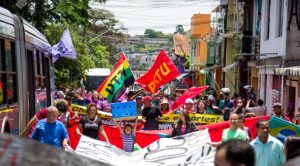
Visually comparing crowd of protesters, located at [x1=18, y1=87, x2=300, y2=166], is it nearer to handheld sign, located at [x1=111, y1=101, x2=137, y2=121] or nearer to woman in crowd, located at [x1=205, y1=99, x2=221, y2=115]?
handheld sign, located at [x1=111, y1=101, x2=137, y2=121]

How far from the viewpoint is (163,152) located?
369 inches

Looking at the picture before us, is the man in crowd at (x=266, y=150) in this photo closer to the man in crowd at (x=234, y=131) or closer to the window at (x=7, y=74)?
the man in crowd at (x=234, y=131)

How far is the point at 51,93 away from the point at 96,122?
252 inches

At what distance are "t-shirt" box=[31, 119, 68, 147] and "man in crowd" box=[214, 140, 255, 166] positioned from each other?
610cm

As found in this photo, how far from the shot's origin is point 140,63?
542ft

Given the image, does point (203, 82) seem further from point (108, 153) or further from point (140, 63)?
point (140, 63)

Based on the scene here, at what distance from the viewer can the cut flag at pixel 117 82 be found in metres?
20.7

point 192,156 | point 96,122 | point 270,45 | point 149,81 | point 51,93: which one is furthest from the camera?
point 270,45

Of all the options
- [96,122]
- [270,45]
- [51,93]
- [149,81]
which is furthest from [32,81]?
[270,45]

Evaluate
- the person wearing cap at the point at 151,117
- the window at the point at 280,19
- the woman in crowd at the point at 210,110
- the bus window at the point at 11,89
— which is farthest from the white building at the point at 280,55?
the bus window at the point at 11,89

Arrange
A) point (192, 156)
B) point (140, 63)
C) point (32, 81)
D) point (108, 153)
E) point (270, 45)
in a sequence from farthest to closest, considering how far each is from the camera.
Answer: point (140, 63)
point (270, 45)
point (32, 81)
point (108, 153)
point (192, 156)

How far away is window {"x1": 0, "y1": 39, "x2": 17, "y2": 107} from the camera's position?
1033 cm

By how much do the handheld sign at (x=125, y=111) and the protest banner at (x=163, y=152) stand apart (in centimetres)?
476

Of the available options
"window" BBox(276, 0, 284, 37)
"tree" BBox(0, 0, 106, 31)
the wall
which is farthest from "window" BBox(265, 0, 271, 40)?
"tree" BBox(0, 0, 106, 31)
